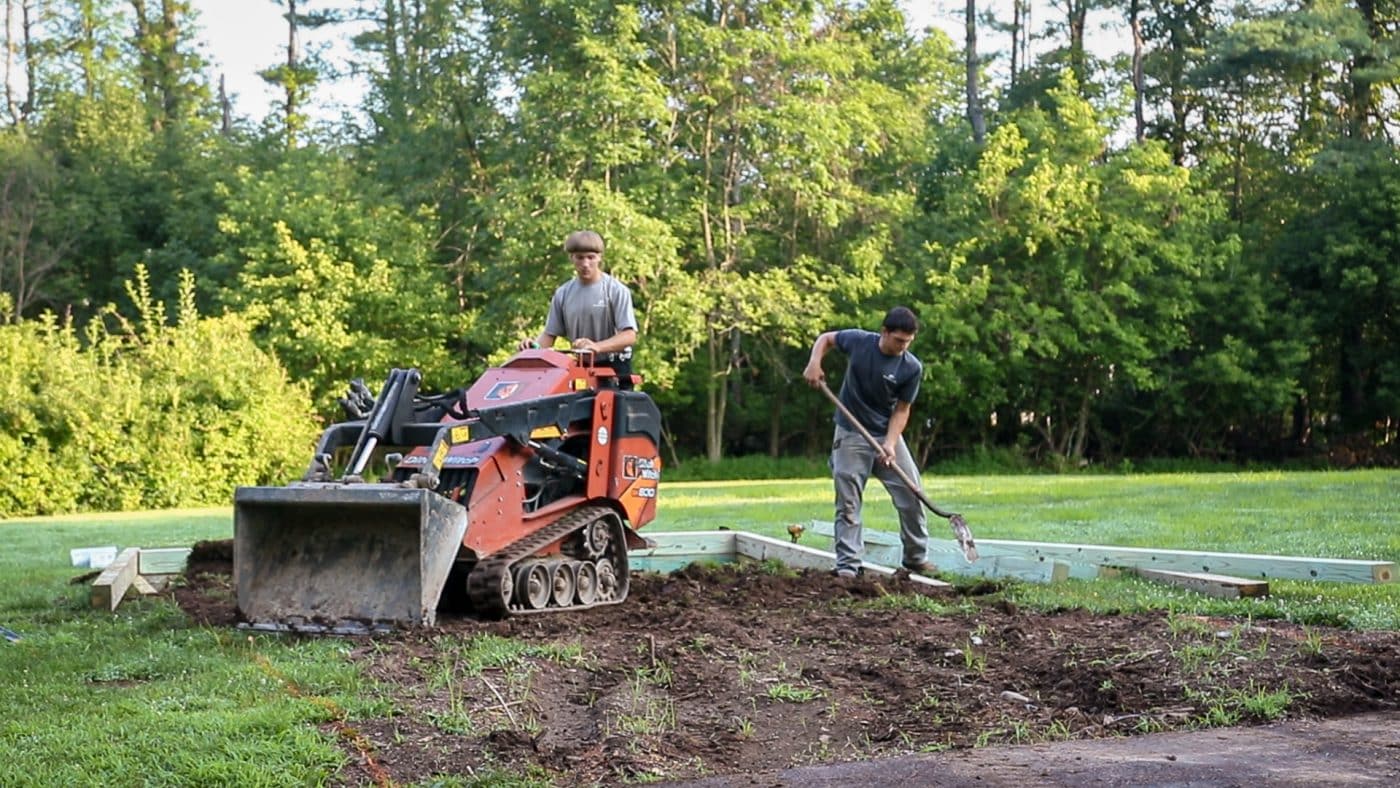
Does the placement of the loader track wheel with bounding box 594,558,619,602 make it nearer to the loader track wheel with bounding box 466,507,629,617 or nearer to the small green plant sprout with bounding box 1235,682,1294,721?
the loader track wheel with bounding box 466,507,629,617

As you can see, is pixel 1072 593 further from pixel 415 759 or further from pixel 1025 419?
pixel 1025 419

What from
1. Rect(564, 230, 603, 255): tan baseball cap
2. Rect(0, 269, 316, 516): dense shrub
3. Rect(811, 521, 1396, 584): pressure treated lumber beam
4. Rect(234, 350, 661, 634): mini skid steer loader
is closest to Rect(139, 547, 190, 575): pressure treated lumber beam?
Rect(234, 350, 661, 634): mini skid steer loader

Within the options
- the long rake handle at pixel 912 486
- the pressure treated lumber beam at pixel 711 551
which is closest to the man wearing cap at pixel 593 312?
the long rake handle at pixel 912 486

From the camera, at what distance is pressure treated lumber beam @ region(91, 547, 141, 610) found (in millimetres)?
8227

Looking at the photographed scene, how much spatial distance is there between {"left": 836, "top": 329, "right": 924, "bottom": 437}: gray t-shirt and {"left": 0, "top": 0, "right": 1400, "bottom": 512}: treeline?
18.2 metres

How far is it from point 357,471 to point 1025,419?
28245 mm

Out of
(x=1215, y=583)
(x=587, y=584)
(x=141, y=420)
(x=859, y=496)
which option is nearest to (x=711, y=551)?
(x=859, y=496)

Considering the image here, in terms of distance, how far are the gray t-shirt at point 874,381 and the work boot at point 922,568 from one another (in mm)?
858

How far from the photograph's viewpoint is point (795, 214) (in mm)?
32094

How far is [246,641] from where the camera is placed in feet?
22.4

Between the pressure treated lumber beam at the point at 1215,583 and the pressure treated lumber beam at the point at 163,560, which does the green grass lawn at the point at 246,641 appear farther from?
the pressure treated lumber beam at the point at 163,560

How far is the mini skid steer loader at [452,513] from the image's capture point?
7.04 meters

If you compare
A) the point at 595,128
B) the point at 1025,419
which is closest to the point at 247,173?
the point at 595,128

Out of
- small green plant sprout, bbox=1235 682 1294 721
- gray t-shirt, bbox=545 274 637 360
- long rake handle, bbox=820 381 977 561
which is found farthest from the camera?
long rake handle, bbox=820 381 977 561
